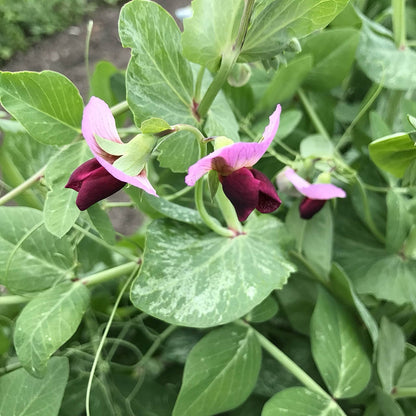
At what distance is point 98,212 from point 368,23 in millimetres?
481

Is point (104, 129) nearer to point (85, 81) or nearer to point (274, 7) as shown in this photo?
point (274, 7)

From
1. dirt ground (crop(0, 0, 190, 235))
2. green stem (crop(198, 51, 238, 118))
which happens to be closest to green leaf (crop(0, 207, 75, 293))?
green stem (crop(198, 51, 238, 118))

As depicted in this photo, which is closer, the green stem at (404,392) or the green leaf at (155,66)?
the green leaf at (155,66)

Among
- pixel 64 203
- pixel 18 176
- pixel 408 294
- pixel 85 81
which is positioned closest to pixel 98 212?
pixel 64 203

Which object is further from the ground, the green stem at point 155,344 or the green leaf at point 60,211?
the green leaf at point 60,211

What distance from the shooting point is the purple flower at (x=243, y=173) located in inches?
15.4

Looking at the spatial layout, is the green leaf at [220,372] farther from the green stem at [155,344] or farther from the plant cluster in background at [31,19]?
the plant cluster in background at [31,19]

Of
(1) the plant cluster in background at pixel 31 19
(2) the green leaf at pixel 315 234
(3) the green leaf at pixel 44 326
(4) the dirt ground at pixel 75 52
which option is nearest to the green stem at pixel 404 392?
(2) the green leaf at pixel 315 234

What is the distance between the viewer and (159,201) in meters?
0.56

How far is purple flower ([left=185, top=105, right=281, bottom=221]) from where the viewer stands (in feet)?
1.28

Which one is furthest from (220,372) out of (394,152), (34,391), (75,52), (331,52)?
(75,52)

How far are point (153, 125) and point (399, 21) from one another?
0.44m

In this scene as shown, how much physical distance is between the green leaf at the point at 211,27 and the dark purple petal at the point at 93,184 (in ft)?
0.49

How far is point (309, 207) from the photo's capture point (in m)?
0.59
